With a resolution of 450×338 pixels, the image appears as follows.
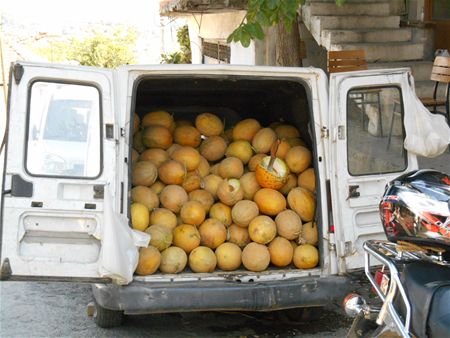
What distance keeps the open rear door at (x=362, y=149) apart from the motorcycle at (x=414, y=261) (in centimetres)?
140

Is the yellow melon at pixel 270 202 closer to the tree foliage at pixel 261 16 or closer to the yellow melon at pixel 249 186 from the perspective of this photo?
the yellow melon at pixel 249 186

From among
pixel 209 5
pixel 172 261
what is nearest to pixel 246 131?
pixel 172 261

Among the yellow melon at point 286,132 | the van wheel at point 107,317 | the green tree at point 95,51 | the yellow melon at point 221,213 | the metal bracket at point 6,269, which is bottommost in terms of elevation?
the van wheel at point 107,317

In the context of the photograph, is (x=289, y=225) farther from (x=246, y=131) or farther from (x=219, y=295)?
(x=246, y=131)

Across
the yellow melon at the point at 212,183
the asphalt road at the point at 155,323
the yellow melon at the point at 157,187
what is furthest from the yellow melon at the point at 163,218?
the asphalt road at the point at 155,323

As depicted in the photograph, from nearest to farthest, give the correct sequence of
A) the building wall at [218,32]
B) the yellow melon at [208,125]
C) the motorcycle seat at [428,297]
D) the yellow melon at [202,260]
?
the motorcycle seat at [428,297], the yellow melon at [202,260], the yellow melon at [208,125], the building wall at [218,32]

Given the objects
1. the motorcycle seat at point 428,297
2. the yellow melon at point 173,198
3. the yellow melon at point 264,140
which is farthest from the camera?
the yellow melon at point 264,140

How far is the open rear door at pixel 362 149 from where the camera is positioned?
5148 mm

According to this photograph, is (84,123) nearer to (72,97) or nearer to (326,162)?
(72,97)

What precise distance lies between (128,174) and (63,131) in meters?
0.51

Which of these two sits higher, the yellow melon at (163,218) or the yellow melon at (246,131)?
the yellow melon at (246,131)

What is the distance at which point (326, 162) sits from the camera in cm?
522

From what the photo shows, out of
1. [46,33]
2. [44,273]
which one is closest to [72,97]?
[44,273]

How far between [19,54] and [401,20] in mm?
14056
